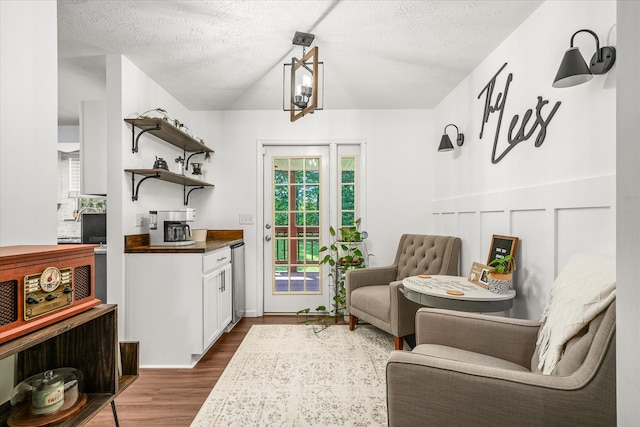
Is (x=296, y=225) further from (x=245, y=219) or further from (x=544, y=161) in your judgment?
(x=544, y=161)

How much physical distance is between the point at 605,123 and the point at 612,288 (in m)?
0.75

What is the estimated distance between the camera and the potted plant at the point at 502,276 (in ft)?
6.13

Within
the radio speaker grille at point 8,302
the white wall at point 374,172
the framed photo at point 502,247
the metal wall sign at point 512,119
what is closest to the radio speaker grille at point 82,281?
the radio speaker grille at point 8,302

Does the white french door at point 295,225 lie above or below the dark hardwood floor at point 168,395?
above

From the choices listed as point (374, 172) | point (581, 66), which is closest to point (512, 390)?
point (581, 66)

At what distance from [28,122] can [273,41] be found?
156cm

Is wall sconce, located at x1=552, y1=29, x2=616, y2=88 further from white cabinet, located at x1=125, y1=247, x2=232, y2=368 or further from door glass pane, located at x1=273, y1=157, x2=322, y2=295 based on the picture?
door glass pane, located at x1=273, y1=157, x2=322, y2=295

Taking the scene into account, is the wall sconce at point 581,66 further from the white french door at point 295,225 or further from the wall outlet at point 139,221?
the wall outlet at point 139,221

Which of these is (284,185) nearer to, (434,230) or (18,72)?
(434,230)

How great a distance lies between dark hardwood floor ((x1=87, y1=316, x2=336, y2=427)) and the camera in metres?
1.82

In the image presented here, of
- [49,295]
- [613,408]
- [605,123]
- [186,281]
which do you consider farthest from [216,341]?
[605,123]

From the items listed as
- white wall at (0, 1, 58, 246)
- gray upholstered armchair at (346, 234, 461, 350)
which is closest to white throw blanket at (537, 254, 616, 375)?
gray upholstered armchair at (346, 234, 461, 350)

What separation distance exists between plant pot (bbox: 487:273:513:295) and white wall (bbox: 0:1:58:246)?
2.21 metres

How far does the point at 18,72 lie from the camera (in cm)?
122
